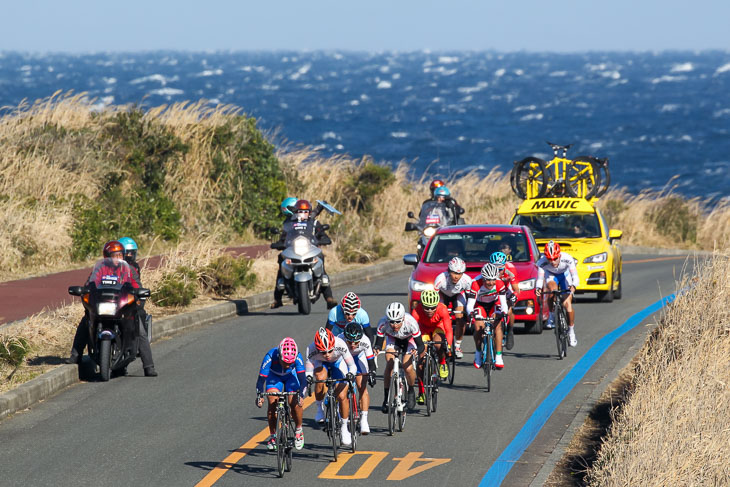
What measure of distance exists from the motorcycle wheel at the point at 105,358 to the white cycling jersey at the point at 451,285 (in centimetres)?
389

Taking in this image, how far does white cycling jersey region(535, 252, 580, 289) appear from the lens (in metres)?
16.2

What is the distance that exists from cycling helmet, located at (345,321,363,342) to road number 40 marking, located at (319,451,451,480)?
99 centimetres

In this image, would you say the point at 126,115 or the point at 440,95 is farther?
the point at 440,95

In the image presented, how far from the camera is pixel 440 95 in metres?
168

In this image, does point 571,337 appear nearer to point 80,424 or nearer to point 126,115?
point 80,424

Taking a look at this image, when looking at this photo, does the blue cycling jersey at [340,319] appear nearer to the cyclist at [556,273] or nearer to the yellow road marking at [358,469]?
the yellow road marking at [358,469]

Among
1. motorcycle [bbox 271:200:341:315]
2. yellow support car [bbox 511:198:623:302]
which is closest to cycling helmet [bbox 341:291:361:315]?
motorcycle [bbox 271:200:341:315]

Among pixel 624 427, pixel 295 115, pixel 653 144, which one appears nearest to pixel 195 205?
pixel 624 427

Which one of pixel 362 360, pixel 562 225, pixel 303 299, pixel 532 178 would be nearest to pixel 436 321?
pixel 362 360

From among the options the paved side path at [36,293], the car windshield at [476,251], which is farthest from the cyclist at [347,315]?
the paved side path at [36,293]

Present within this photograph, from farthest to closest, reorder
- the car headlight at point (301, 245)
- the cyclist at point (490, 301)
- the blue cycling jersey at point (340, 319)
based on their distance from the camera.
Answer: the car headlight at point (301, 245) → the cyclist at point (490, 301) → the blue cycling jersey at point (340, 319)

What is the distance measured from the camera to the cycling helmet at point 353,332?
10.5m

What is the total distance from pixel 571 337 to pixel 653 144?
275ft

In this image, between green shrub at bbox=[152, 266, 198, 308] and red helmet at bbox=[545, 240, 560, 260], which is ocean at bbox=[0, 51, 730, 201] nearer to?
green shrub at bbox=[152, 266, 198, 308]
